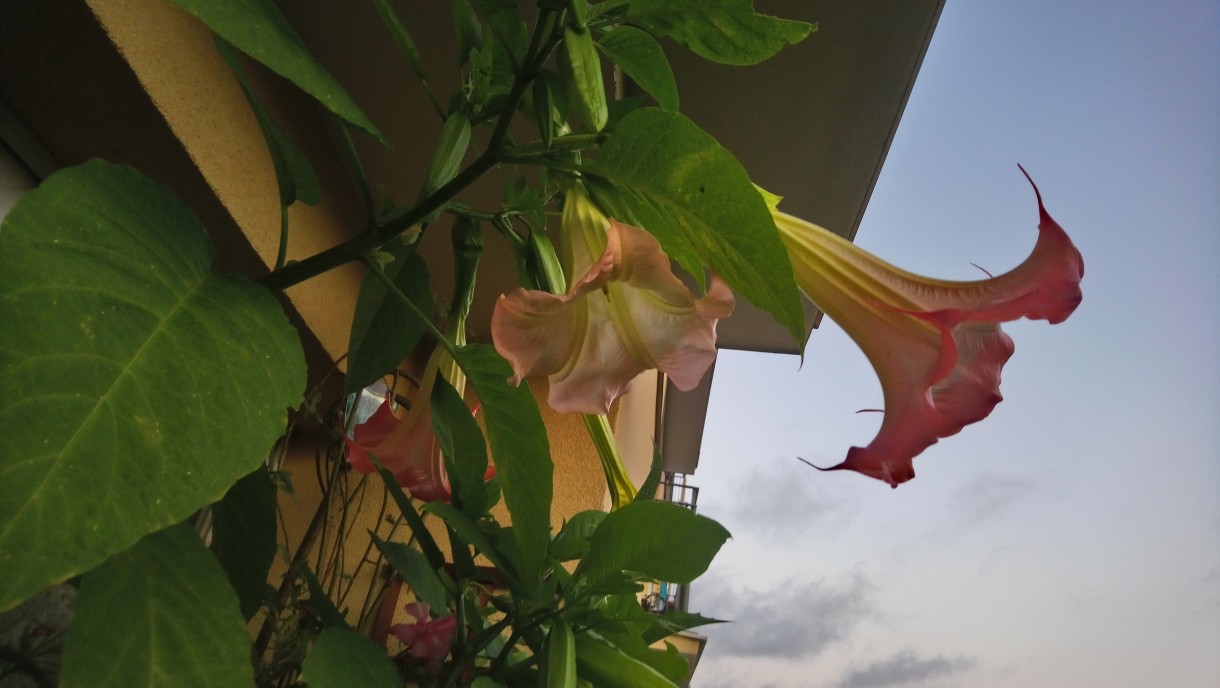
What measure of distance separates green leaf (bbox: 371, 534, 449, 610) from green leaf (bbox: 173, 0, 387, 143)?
428 millimetres

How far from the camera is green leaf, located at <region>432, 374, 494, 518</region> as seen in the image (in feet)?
1.58

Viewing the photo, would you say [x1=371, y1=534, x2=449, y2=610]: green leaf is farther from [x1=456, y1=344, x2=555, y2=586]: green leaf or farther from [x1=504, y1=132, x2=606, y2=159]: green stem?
[x1=504, y1=132, x2=606, y2=159]: green stem

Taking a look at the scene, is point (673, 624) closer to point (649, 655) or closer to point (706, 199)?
point (649, 655)

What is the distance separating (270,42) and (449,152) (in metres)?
0.11

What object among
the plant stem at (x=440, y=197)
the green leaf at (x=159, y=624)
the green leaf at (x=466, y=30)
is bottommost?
the green leaf at (x=159, y=624)

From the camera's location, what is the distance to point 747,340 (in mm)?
2014

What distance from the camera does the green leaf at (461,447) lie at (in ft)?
1.58

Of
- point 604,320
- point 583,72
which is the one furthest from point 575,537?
point 583,72

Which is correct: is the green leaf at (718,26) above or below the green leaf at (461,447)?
above

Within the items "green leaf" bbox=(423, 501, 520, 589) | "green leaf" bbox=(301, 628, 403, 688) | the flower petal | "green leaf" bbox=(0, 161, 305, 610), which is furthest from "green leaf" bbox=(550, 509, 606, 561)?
"green leaf" bbox=(0, 161, 305, 610)

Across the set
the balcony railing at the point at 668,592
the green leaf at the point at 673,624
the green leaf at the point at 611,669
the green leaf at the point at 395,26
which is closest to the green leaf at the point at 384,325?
the green leaf at the point at 395,26

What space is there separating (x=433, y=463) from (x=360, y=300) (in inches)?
4.9

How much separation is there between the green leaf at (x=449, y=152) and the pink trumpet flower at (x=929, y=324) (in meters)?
0.19

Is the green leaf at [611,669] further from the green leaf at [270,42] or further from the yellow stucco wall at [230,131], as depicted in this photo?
the yellow stucco wall at [230,131]
